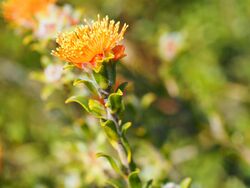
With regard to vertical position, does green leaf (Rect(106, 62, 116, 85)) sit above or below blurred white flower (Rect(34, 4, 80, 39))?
below

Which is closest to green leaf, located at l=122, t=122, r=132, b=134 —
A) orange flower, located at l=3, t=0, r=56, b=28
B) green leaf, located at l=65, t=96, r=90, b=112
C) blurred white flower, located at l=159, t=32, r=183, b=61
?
green leaf, located at l=65, t=96, r=90, b=112

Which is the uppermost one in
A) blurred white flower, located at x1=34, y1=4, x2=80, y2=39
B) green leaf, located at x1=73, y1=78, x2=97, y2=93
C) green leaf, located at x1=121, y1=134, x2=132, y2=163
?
blurred white flower, located at x1=34, y1=4, x2=80, y2=39

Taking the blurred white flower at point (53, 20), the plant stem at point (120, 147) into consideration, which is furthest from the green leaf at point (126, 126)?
the blurred white flower at point (53, 20)

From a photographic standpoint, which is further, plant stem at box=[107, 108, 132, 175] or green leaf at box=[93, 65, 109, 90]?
plant stem at box=[107, 108, 132, 175]

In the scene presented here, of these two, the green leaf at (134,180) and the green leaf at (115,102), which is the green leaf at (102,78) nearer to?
the green leaf at (115,102)

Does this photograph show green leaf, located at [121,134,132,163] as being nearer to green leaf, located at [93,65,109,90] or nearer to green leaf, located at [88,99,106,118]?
green leaf, located at [88,99,106,118]

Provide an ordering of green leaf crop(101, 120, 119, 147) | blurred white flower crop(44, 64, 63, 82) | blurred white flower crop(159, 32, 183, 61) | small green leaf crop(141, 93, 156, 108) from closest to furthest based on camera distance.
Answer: green leaf crop(101, 120, 119, 147) → blurred white flower crop(44, 64, 63, 82) → small green leaf crop(141, 93, 156, 108) → blurred white flower crop(159, 32, 183, 61)

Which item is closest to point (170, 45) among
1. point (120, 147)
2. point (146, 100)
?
point (146, 100)

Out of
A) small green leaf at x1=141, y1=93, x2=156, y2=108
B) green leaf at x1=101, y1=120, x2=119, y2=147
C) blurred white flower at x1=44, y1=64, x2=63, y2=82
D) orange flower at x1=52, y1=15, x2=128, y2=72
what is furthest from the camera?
small green leaf at x1=141, y1=93, x2=156, y2=108
